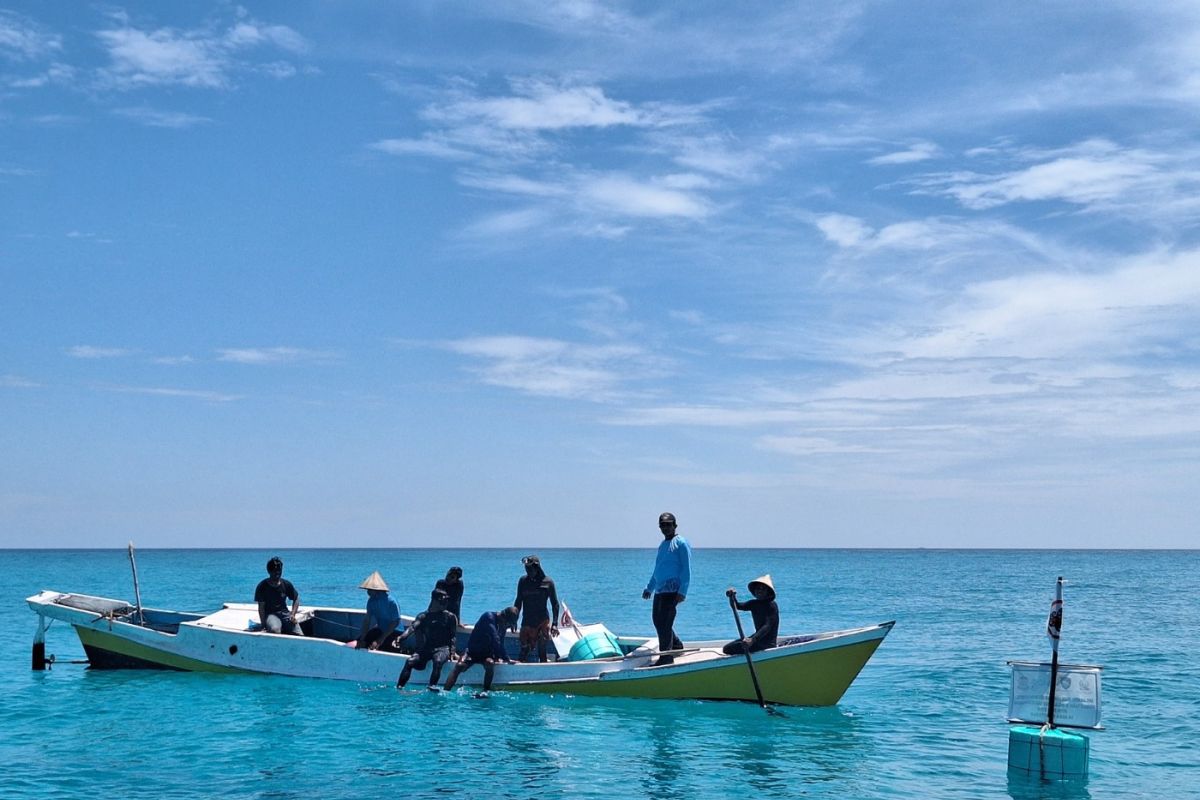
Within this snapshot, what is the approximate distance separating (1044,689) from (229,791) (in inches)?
406

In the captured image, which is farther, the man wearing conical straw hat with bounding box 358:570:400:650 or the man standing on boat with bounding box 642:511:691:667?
the man wearing conical straw hat with bounding box 358:570:400:650

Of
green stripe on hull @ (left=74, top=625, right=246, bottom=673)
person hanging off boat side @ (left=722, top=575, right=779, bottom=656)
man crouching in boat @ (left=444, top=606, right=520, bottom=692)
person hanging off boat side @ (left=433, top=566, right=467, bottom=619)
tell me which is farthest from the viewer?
green stripe on hull @ (left=74, top=625, right=246, bottom=673)

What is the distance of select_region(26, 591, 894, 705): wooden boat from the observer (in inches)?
658

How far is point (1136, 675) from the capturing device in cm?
2564

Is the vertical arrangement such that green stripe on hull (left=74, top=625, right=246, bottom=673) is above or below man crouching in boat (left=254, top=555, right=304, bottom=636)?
below

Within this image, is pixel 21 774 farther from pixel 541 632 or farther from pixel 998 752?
pixel 998 752

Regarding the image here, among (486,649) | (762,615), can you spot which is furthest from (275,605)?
(762,615)

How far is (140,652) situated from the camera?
21.1 meters

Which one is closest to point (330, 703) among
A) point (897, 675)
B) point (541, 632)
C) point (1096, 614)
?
point (541, 632)

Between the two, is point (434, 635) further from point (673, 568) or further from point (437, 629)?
point (673, 568)

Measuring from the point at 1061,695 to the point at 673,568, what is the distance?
626cm

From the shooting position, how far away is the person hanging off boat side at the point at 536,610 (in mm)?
18406

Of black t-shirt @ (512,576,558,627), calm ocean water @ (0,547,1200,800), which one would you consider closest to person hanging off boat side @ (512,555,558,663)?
black t-shirt @ (512,576,558,627)

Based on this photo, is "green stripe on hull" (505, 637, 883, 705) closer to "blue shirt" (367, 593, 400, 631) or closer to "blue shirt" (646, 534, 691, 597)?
"blue shirt" (646, 534, 691, 597)
